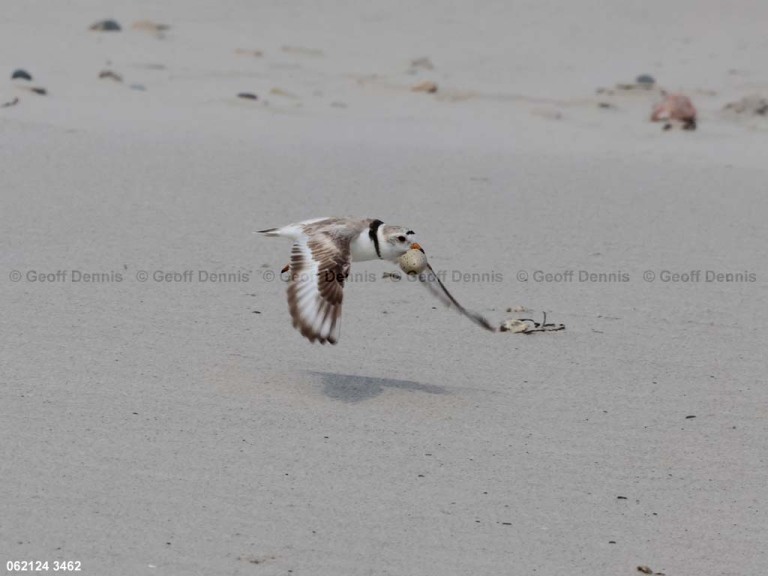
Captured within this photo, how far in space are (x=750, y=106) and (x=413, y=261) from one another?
7.38 metres

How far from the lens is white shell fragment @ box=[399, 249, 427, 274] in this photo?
604 centimetres

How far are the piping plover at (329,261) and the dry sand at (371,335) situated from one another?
0.36 meters

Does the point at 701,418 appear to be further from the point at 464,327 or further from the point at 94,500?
the point at 94,500

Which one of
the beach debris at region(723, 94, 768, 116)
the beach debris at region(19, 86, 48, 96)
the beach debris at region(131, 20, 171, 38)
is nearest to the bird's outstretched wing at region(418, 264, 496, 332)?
the beach debris at region(19, 86, 48, 96)

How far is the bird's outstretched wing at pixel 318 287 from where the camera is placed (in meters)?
5.30

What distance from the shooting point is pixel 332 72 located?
13.5 meters

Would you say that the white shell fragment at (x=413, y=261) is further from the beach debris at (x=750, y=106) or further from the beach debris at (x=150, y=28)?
the beach debris at (x=150, y=28)

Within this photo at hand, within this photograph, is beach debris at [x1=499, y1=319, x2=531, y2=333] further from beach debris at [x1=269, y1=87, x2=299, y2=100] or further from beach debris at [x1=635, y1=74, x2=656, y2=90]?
beach debris at [x1=635, y1=74, x2=656, y2=90]

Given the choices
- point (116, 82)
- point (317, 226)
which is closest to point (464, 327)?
point (317, 226)

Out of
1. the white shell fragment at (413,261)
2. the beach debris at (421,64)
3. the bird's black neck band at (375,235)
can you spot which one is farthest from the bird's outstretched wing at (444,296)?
the beach debris at (421,64)

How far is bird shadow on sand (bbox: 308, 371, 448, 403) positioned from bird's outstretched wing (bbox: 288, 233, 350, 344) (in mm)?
394

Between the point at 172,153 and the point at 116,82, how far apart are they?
2.44 m

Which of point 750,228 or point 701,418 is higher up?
point 750,228

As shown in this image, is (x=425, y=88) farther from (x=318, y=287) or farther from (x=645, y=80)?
(x=318, y=287)
